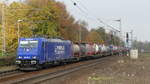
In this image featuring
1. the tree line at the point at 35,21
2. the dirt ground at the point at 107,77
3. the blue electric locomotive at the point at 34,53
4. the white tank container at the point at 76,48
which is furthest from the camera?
the tree line at the point at 35,21

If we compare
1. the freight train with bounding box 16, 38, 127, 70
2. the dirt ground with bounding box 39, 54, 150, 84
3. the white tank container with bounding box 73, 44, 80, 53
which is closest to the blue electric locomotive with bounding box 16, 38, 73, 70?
the freight train with bounding box 16, 38, 127, 70

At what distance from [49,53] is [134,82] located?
16.4 m

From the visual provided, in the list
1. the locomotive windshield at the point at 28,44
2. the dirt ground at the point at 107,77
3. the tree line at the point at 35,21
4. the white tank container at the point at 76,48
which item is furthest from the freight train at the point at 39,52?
the tree line at the point at 35,21

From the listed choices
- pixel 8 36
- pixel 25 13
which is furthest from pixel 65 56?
pixel 25 13

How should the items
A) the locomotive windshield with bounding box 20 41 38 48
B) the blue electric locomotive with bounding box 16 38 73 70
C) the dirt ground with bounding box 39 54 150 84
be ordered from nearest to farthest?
the dirt ground with bounding box 39 54 150 84 → the blue electric locomotive with bounding box 16 38 73 70 → the locomotive windshield with bounding box 20 41 38 48

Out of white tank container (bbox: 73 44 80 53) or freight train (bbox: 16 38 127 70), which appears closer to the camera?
freight train (bbox: 16 38 127 70)

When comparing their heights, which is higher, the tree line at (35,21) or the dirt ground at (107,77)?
the tree line at (35,21)

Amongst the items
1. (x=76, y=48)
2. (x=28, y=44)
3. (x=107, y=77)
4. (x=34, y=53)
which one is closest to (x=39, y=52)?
(x=34, y=53)

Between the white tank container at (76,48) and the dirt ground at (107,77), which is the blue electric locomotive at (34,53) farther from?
the white tank container at (76,48)

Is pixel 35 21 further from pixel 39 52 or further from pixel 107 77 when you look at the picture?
pixel 107 77

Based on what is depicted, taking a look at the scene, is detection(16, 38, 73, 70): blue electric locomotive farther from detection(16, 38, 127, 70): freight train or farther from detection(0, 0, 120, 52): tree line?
detection(0, 0, 120, 52): tree line

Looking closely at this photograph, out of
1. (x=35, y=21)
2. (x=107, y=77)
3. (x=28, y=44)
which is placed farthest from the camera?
(x=35, y=21)

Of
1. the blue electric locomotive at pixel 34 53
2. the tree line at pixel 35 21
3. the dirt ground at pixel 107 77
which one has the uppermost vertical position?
the tree line at pixel 35 21

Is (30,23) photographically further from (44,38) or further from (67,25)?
(44,38)
